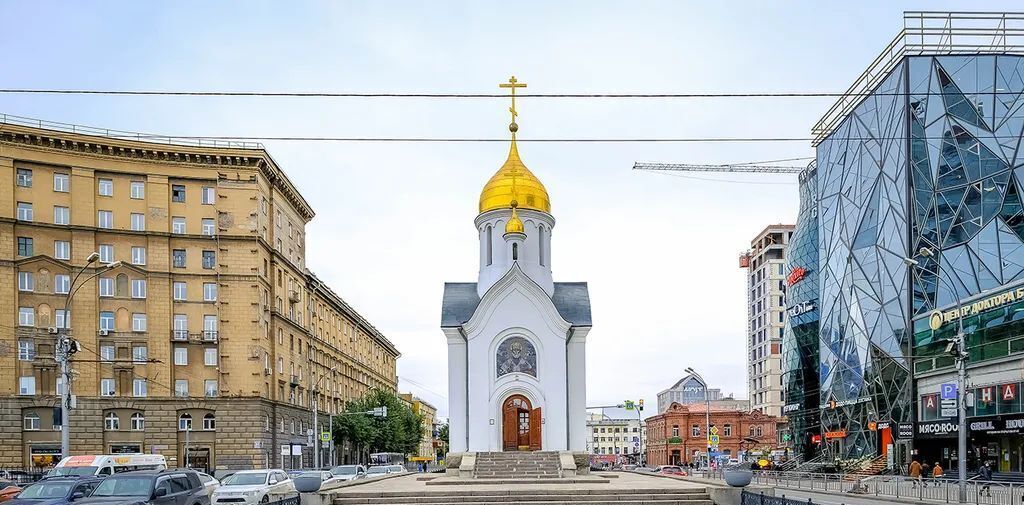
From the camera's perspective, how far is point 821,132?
70.9m

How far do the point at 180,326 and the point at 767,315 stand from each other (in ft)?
273

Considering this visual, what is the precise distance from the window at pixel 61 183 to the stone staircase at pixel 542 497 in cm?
3852

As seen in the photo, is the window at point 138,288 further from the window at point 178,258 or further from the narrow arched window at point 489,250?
the narrow arched window at point 489,250

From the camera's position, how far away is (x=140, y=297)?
5838 cm

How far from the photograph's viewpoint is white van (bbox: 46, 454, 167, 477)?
30.5m

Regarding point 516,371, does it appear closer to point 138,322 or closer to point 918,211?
point 138,322

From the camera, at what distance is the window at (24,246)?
182ft

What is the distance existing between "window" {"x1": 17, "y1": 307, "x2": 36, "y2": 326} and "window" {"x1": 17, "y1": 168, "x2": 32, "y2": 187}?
7385 millimetres

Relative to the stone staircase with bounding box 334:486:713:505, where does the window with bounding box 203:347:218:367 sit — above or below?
above

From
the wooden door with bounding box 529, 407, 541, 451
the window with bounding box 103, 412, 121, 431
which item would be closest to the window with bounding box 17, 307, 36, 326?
the window with bounding box 103, 412, 121, 431

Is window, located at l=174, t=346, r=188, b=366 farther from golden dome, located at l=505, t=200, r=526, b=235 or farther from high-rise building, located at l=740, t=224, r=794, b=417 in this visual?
high-rise building, located at l=740, t=224, r=794, b=417

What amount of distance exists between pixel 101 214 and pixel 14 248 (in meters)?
5.22

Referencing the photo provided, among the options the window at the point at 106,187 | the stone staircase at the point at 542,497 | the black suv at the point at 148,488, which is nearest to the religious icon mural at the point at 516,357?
the stone staircase at the point at 542,497

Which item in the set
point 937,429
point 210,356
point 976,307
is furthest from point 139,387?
point 976,307
